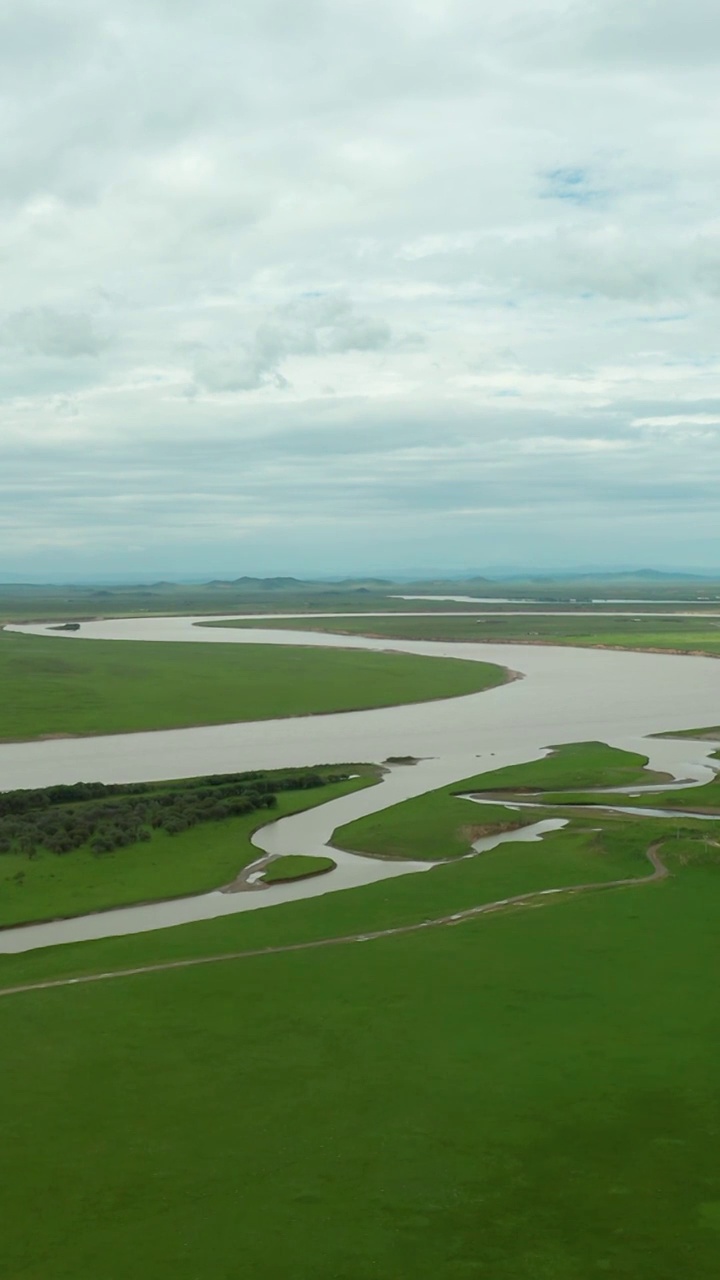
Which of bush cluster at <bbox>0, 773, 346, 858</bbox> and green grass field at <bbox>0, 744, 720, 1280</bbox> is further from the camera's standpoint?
bush cluster at <bbox>0, 773, 346, 858</bbox>

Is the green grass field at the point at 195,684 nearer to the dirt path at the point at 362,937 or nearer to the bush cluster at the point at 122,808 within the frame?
the bush cluster at the point at 122,808

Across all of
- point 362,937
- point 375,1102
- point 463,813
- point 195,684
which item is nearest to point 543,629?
point 195,684

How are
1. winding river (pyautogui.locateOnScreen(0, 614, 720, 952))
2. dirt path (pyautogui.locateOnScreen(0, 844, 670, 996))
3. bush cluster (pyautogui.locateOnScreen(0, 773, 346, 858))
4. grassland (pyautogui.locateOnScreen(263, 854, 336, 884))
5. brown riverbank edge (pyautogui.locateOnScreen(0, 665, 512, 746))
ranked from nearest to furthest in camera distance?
dirt path (pyautogui.locateOnScreen(0, 844, 670, 996)), winding river (pyautogui.locateOnScreen(0, 614, 720, 952)), grassland (pyautogui.locateOnScreen(263, 854, 336, 884)), bush cluster (pyautogui.locateOnScreen(0, 773, 346, 858)), brown riverbank edge (pyautogui.locateOnScreen(0, 665, 512, 746))

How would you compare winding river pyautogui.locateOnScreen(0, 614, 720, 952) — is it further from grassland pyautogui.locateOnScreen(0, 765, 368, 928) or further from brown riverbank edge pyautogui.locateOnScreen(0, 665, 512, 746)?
grassland pyautogui.locateOnScreen(0, 765, 368, 928)

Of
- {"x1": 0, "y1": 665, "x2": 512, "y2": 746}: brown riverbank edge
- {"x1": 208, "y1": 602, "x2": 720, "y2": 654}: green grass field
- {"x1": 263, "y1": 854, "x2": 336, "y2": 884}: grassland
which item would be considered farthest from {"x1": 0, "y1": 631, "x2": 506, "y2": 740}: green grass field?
{"x1": 263, "y1": 854, "x2": 336, "y2": 884}: grassland

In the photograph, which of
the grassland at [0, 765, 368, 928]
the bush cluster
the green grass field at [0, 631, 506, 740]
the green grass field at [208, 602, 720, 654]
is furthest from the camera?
the green grass field at [208, 602, 720, 654]

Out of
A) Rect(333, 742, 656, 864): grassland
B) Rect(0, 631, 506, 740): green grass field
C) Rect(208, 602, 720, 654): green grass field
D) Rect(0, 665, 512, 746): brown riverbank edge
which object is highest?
Rect(208, 602, 720, 654): green grass field

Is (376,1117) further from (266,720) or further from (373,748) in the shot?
(266,720)
